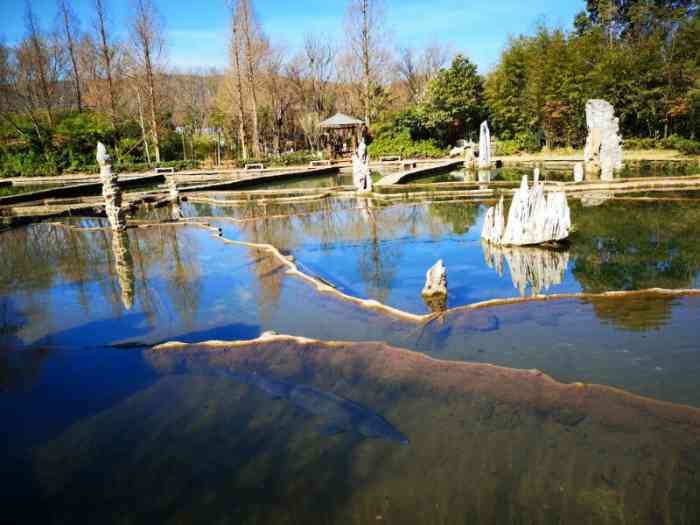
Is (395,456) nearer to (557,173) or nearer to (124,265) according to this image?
(124,265)

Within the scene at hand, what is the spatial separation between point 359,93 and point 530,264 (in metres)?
30.8

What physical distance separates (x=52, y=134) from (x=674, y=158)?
1227 inches

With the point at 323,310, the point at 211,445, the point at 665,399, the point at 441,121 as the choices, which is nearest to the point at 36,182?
the point at 441,121

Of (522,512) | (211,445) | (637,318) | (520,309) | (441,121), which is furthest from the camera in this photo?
(441,121)

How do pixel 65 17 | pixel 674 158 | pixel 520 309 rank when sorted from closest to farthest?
pixel 520 309
pixel 674 158
pixel 65 17

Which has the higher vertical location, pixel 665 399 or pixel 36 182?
pixel 36 182

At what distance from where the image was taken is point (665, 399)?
369cm

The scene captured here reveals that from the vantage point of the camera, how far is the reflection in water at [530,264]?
6379 mm

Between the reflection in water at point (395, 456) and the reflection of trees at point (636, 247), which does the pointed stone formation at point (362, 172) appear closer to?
the reflection of trees at point (636, 247)

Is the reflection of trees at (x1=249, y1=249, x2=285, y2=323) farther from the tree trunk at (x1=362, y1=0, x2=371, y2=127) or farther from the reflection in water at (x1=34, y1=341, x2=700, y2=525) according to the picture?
the tree trunk at (x1=362, y1=0, x2=371, y2=127)

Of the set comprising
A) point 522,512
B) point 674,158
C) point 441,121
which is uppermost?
point 441,121

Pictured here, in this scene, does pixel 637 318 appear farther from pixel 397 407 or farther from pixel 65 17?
pixel 65 17

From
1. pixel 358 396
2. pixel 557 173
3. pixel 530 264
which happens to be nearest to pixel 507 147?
pixel 557 173

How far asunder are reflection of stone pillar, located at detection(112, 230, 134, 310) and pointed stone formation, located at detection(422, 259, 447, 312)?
3.55 meters
